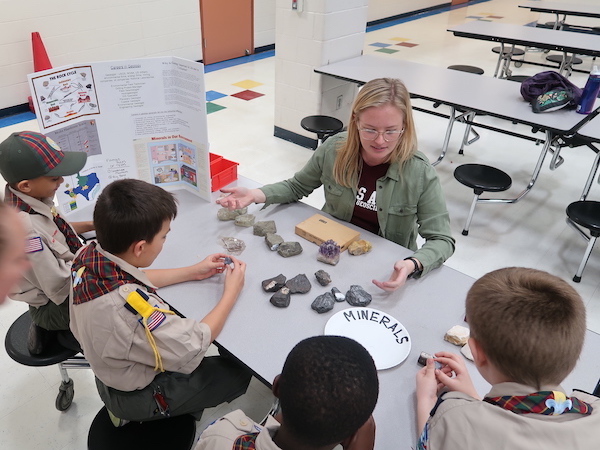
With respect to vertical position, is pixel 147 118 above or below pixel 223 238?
above

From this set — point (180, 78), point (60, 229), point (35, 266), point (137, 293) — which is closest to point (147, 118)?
point (180, 78)

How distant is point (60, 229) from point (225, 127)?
3284 mm

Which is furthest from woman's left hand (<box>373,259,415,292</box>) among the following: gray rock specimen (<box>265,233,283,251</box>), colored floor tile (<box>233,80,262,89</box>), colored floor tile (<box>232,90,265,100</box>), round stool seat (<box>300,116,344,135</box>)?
colored floor tile (<box>233,80,262,89</box>)

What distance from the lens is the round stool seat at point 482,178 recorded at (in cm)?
297

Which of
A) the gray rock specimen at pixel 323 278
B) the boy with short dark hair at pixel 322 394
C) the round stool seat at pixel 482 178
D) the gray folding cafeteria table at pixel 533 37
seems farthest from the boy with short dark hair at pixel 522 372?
the gray folding cafeteria table at pixel 533 37

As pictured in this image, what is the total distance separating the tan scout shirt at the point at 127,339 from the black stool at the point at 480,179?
233 centimetres

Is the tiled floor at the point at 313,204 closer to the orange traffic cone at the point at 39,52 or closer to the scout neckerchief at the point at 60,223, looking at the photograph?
the scout neckerchief at the point at 60,223

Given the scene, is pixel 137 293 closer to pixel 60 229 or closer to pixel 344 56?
pixel 60 229

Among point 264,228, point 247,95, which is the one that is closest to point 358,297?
point 264,228

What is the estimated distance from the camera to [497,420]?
0.84 metres

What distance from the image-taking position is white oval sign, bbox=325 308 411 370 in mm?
1240

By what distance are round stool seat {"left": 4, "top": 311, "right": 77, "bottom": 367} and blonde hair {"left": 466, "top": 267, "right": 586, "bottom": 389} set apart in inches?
54.0

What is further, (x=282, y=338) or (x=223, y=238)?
(x=223, y=238)

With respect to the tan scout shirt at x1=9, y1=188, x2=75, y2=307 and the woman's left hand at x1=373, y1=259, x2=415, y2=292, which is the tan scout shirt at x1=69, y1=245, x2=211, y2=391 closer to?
the tan scout shirt at x1=9, y1=188, x2=75, y2=307
